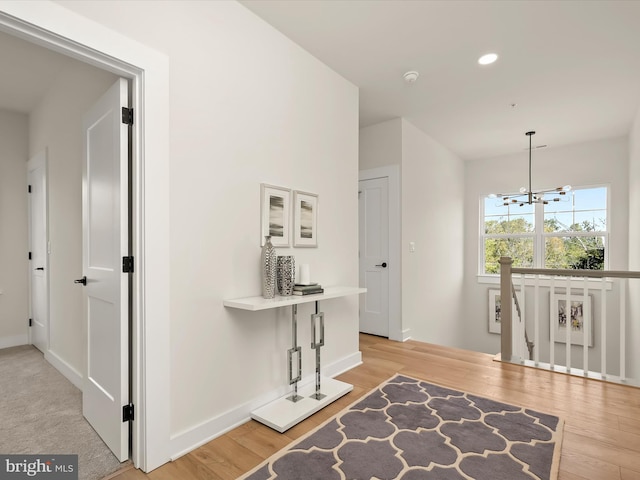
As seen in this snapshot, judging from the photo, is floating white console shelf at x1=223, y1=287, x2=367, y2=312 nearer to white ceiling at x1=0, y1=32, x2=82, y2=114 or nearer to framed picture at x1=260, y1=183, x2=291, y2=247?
framed picture at x1=260, y1=183, x2=291, y2=247

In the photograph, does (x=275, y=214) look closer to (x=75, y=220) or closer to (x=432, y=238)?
(x=75, y=220)

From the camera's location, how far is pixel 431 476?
5.25 ft

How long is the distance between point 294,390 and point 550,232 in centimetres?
506

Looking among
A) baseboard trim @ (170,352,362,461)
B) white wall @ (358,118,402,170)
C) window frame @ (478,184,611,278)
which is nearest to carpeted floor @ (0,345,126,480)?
baseboard trim @ (170,352,362,461)

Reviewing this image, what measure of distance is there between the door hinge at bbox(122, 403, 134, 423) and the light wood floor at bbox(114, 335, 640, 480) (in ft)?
0.79

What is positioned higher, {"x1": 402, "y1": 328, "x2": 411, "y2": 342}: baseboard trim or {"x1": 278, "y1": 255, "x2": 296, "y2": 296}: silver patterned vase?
{"x1": 278, "y1": 255, "x2": 296, "y2": 296}: silver patterned vase

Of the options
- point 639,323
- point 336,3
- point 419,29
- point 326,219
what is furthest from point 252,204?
point 639,323

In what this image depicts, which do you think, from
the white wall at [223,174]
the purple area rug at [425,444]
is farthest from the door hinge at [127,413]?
the purple area rug at [425,444]

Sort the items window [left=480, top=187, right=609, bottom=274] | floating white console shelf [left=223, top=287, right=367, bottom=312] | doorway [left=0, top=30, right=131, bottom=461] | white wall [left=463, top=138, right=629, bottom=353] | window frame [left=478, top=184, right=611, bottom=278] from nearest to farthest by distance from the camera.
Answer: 1. doorway [left=0, top=30, right=131, bottom=461]
2. floating white console shelf [left=223, top=287, right=367, bottom=312]
3. white wall [left=463, top=138, right=629, bottom=353]
4. window frame [left=478, top=184, right=611, bottom=278]
5. window [left=480, top=187, right=609, bottom=274]

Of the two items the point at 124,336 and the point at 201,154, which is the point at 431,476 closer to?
the point at 124,336

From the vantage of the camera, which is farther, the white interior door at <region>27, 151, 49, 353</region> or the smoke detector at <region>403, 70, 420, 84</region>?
the white interior door at <region>27, 151, 49, 353</region>

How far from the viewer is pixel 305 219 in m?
2.65

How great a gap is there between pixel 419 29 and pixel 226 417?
2.87 m

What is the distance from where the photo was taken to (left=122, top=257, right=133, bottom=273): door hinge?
67.2 inches
